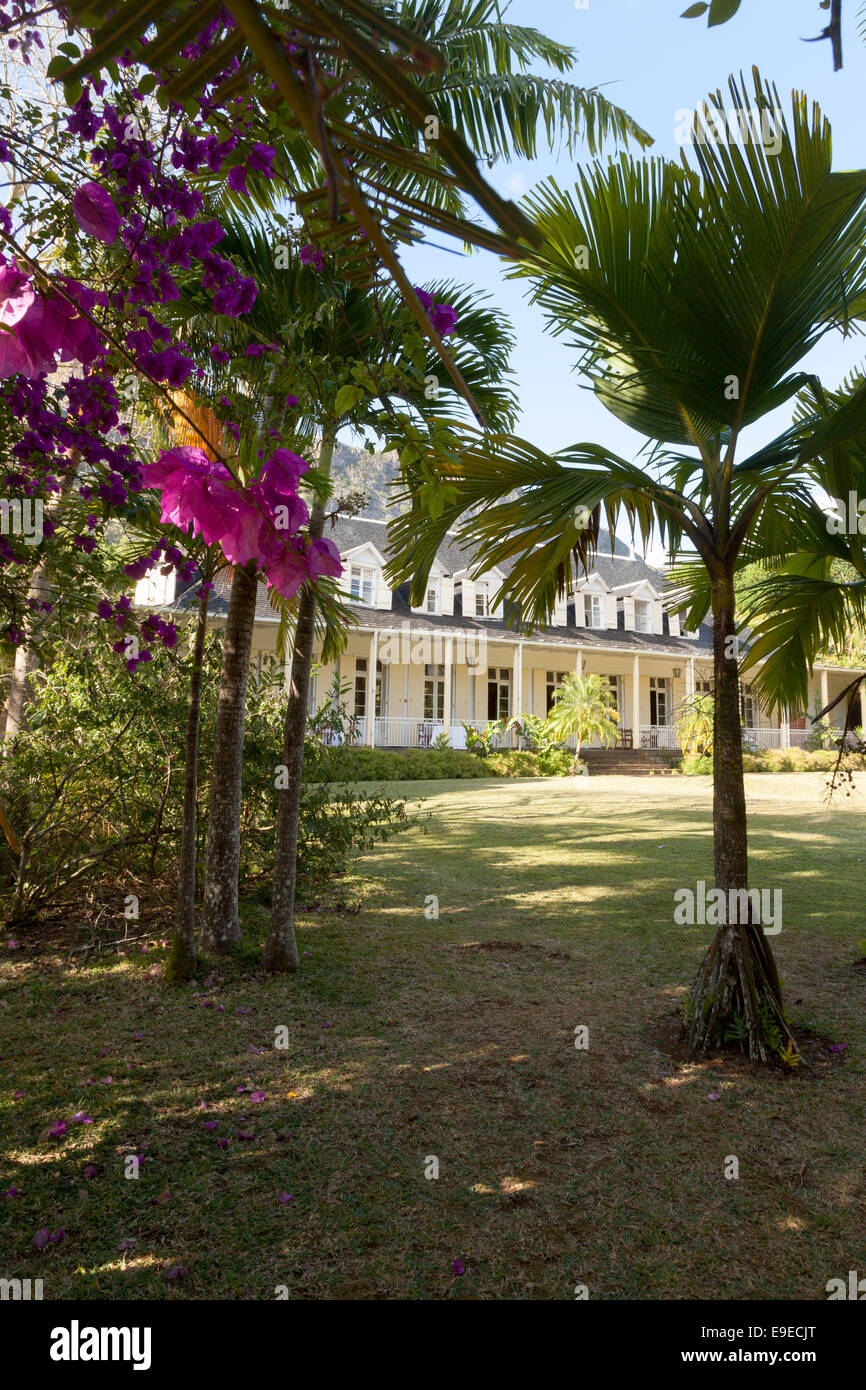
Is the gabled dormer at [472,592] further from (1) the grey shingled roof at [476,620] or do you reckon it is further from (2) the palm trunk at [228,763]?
(2) the palm trunk at [228,763]

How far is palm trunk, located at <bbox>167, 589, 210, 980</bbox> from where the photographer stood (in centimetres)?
498

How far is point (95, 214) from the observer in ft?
3.94

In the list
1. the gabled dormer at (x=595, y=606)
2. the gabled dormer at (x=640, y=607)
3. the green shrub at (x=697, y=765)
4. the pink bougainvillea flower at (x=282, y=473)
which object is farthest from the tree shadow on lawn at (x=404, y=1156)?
the gabled dormer at (x=640, y=607)

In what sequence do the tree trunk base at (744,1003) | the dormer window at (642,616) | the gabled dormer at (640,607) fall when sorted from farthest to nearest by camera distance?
the dormer window at (642,616) < the gabled dormer at (640,607) < the tree trunk base at (744,1003)

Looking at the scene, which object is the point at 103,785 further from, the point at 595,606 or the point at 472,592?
the point at 595,606

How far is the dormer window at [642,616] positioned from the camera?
30688 mm

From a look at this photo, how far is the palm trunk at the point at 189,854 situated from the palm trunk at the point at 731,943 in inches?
122

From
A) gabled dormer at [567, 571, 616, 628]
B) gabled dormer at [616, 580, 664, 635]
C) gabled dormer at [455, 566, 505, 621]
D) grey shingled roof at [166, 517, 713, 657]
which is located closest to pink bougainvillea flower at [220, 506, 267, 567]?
grey shingled roof at [166, 517, 713, 657]

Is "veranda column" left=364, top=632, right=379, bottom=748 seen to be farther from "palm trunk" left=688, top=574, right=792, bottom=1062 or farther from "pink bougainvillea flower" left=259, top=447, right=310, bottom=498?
"pink bougainvillea flower" left=259, top=447, right=310, bottom=498

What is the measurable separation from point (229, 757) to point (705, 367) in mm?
3694

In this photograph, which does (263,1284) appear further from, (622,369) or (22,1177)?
(622,369)

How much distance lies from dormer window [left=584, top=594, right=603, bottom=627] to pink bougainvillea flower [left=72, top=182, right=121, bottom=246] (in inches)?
1157

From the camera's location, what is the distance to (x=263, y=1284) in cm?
238

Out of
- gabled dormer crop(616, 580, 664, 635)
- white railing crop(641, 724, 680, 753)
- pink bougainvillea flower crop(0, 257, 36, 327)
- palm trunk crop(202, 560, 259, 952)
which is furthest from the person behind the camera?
gabled dormer crop(616, 580, 664, 635)
